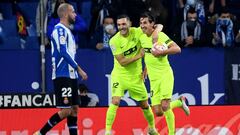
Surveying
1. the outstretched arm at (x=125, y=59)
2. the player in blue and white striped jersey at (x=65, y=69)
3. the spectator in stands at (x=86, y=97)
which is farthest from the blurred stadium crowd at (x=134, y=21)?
the player in blue and white striped jersey at (x=65, y=69)

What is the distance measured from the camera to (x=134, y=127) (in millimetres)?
13836

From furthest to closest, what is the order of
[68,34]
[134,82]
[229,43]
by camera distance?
[229,43]
[134,82]
[68,34]

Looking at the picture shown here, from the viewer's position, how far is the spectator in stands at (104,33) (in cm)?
1609

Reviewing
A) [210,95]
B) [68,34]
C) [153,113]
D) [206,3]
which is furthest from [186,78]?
[68,34]

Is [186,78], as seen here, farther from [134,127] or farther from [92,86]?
[134,127]

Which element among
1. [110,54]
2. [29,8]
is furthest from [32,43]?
[110,54]

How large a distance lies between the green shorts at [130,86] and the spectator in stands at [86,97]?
205cm

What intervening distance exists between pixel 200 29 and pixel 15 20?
11.3ft

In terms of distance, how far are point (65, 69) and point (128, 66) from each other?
1539mm

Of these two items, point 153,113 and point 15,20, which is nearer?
point 153,113

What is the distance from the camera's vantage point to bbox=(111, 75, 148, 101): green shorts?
1351cm

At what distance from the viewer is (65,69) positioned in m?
12.3

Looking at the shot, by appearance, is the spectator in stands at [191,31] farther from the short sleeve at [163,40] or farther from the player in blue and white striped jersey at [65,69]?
the player in blue and white striped jersey at [65,69]

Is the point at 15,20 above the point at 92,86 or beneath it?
above
